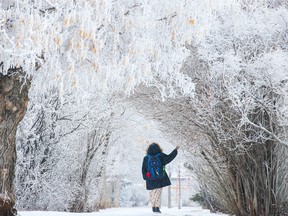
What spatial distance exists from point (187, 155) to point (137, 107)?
2.54 m

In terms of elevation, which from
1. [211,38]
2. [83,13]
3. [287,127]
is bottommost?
[287,127]

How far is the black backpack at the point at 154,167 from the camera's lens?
10.7m

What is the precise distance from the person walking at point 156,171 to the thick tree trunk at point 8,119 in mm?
3856

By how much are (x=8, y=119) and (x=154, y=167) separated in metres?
4.30

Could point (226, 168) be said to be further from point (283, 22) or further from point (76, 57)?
point (76, 57)

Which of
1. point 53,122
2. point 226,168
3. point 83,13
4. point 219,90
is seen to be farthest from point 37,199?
point 83,13

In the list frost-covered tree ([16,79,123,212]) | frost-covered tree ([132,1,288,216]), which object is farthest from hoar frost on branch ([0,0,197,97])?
frost-covered tree ([16,79,123,212])

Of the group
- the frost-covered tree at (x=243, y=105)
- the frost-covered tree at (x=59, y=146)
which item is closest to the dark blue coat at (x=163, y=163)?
the frost-covered tree at (x=243, y=105)

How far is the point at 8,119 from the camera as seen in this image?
723 cm

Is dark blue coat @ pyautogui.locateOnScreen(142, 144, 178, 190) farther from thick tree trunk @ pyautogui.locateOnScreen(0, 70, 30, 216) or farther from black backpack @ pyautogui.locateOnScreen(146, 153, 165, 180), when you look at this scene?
thick tree trunk @ pyautogui.locateOnScreen(0, 70, 30, 216)

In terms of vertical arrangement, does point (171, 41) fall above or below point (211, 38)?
below

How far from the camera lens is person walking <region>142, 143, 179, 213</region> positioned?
10656mm

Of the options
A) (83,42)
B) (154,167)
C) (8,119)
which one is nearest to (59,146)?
(154,167)

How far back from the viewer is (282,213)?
11453mm
